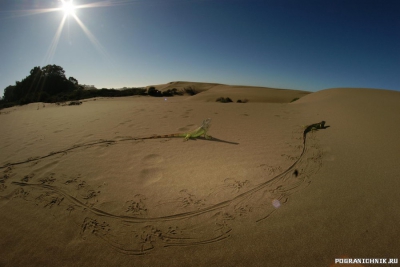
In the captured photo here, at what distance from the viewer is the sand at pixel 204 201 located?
1688 mm

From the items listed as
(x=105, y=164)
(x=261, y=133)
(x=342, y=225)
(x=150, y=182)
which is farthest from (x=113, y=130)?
(x=342, y=225)

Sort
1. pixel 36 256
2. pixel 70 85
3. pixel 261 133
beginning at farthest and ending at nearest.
A: pixel 70 85 < pixel 261 133 < pixel 36 256

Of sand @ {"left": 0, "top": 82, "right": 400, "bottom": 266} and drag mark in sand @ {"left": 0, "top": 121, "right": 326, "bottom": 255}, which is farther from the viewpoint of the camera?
drag mark in sand @ {"left": 0, "top": 121, "right": 326, "bottom": 255}

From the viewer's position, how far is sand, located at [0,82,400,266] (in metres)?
1.69

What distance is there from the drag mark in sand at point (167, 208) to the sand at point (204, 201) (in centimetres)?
1

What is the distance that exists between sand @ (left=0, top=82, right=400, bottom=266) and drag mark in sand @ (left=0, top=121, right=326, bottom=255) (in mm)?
12

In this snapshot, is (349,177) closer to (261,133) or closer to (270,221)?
(270,221)

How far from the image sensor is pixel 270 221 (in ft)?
6.34

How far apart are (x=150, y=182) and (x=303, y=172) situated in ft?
7.36

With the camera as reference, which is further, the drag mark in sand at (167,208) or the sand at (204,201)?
the drag mark in sand at (167,208)

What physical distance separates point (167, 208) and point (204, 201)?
17.7 inches

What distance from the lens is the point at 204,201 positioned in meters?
2.24

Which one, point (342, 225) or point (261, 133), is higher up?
point (261, 133)

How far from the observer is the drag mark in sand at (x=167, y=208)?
6.07ft
